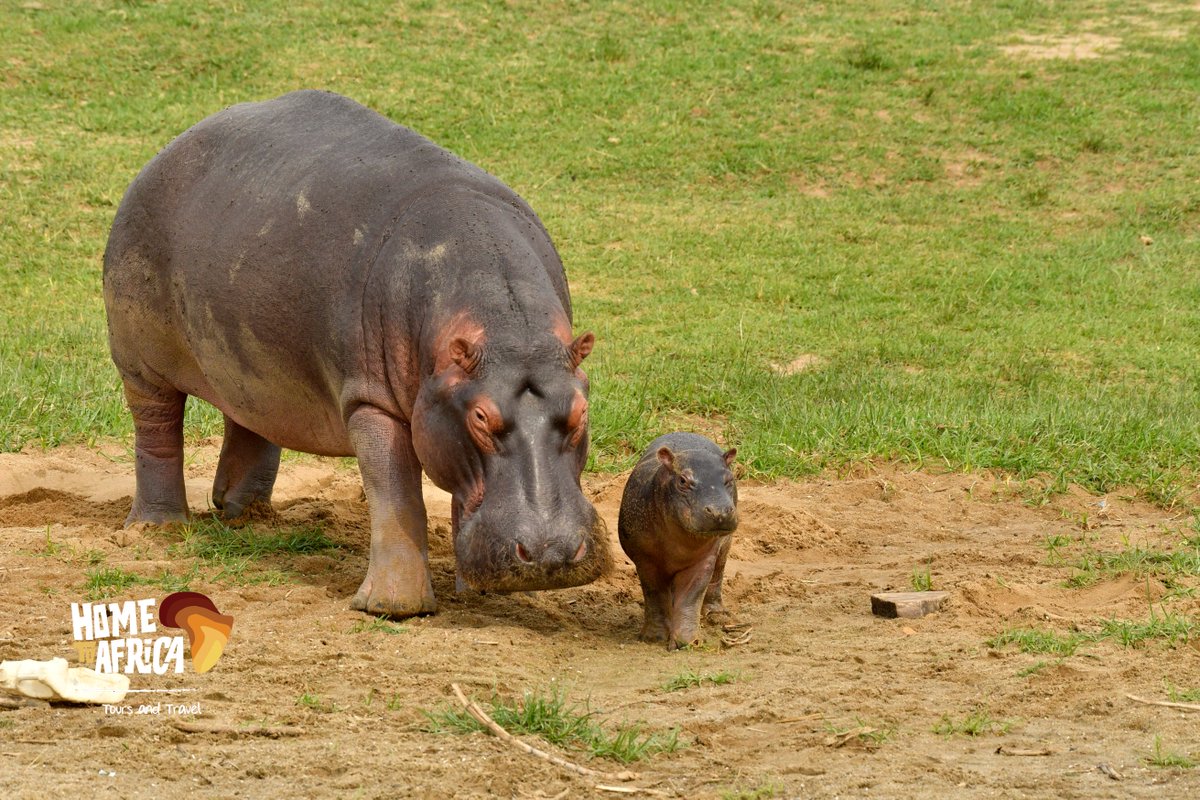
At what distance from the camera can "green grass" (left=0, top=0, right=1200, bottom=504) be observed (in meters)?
9.16

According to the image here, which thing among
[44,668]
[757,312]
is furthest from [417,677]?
[757,312]

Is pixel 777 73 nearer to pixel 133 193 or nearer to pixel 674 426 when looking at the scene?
pixel 674 426

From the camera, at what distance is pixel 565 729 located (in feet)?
13.7

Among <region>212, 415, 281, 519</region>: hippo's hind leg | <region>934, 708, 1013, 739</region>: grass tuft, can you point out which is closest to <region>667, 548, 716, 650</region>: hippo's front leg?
<region>934, 708, 1013, 739</region>: grass tuft

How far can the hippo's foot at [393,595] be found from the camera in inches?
223

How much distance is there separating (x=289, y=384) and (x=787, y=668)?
2407mm

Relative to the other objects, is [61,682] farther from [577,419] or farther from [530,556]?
[577,419]

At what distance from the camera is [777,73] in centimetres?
1750

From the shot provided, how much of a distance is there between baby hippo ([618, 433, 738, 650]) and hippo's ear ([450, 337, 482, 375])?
2.84ft

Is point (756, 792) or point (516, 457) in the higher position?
point (516, 457)

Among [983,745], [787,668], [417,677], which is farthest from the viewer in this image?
[787,668]

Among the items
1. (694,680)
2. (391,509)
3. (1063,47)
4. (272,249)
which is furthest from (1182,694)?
(1063,47)

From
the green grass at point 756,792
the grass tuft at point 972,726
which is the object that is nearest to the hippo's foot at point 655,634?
the grass tuft at point 972,726

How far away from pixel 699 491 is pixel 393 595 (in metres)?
1.22
